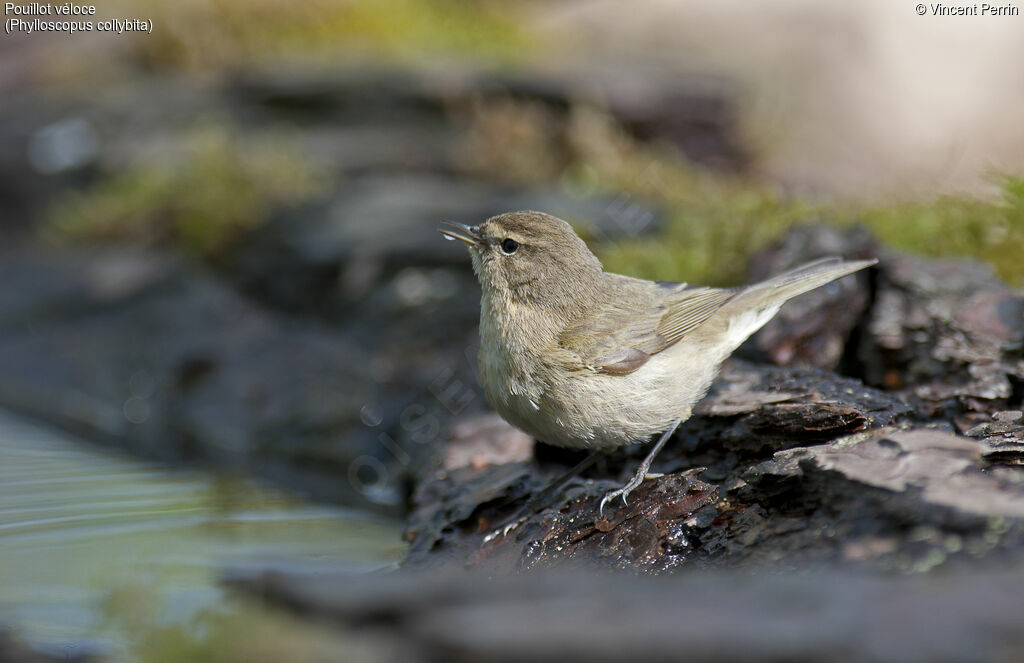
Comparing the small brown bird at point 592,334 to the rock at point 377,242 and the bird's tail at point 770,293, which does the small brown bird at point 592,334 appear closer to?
the bird's tail at point 770,293

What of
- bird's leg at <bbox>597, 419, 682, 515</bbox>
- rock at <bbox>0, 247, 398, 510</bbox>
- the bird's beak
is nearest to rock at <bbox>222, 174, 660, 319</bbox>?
rock at <bbox>0, 247, 398, 510</bbox>

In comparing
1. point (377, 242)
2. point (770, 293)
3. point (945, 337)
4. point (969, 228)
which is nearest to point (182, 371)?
point (377, 242)

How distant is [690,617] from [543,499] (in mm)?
2202

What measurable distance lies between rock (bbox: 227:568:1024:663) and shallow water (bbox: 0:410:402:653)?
1718 mm

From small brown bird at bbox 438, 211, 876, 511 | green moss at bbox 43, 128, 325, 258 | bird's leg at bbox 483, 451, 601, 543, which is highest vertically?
green moss at bbox 43, 128, 325, 258

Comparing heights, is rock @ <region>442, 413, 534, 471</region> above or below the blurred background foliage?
below

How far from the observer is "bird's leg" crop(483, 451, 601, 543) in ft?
14.1

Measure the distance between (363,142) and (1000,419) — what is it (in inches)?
340

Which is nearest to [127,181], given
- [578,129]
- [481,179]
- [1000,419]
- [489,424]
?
[481,179]

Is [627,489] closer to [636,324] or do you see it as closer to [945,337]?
[636,324]

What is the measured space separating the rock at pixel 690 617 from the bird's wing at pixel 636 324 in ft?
5.89

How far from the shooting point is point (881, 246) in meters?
5.45

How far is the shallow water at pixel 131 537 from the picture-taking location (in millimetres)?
4473

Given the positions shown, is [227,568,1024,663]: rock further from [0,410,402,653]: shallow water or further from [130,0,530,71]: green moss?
[130,0,530,71]: green moss
